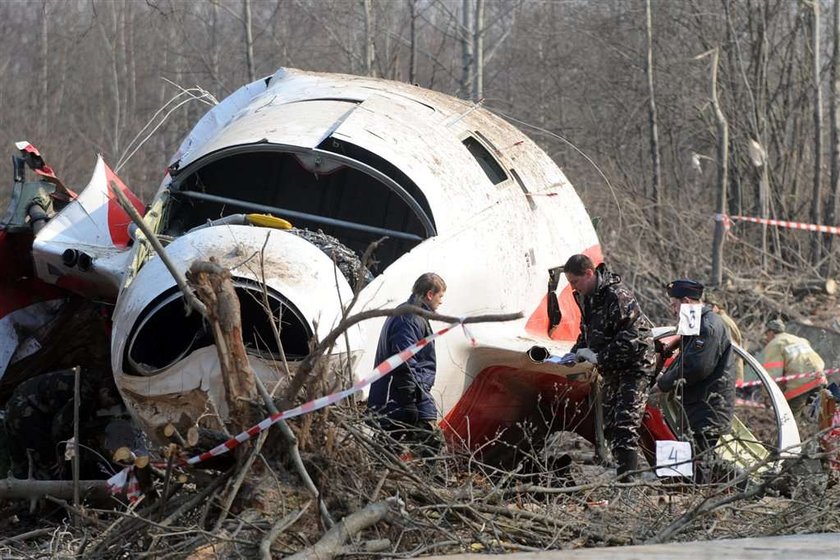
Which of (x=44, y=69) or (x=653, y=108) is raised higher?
(x=44, y=69)

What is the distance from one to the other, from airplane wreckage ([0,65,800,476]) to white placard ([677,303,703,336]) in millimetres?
680

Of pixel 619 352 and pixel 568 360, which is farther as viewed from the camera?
pixel 568 360

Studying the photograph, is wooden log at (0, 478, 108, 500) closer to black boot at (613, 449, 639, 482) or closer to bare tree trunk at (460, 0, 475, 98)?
black boot at (613, 449, 639, 482)

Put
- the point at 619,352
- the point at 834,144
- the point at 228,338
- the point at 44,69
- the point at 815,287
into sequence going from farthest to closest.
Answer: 1. the point at 44,69
2. the point at 834,144
3. the point at 815,287
4. the point at 619,352
5. the point at 228,338

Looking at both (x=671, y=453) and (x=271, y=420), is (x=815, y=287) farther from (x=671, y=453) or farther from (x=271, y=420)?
(x=271, y=420)

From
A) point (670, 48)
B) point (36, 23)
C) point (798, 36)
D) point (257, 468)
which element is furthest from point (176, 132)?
point (257, 468)

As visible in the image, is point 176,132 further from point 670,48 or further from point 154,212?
point 154,212

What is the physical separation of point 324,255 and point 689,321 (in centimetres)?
264

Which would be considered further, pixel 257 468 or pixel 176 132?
pixel 176 132

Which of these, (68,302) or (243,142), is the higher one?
(243,142)

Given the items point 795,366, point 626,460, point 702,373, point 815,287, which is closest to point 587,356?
point 626,460

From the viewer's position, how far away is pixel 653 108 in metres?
21.1

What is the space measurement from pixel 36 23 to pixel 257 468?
3446 centimetres

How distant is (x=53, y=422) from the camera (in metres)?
8.37
